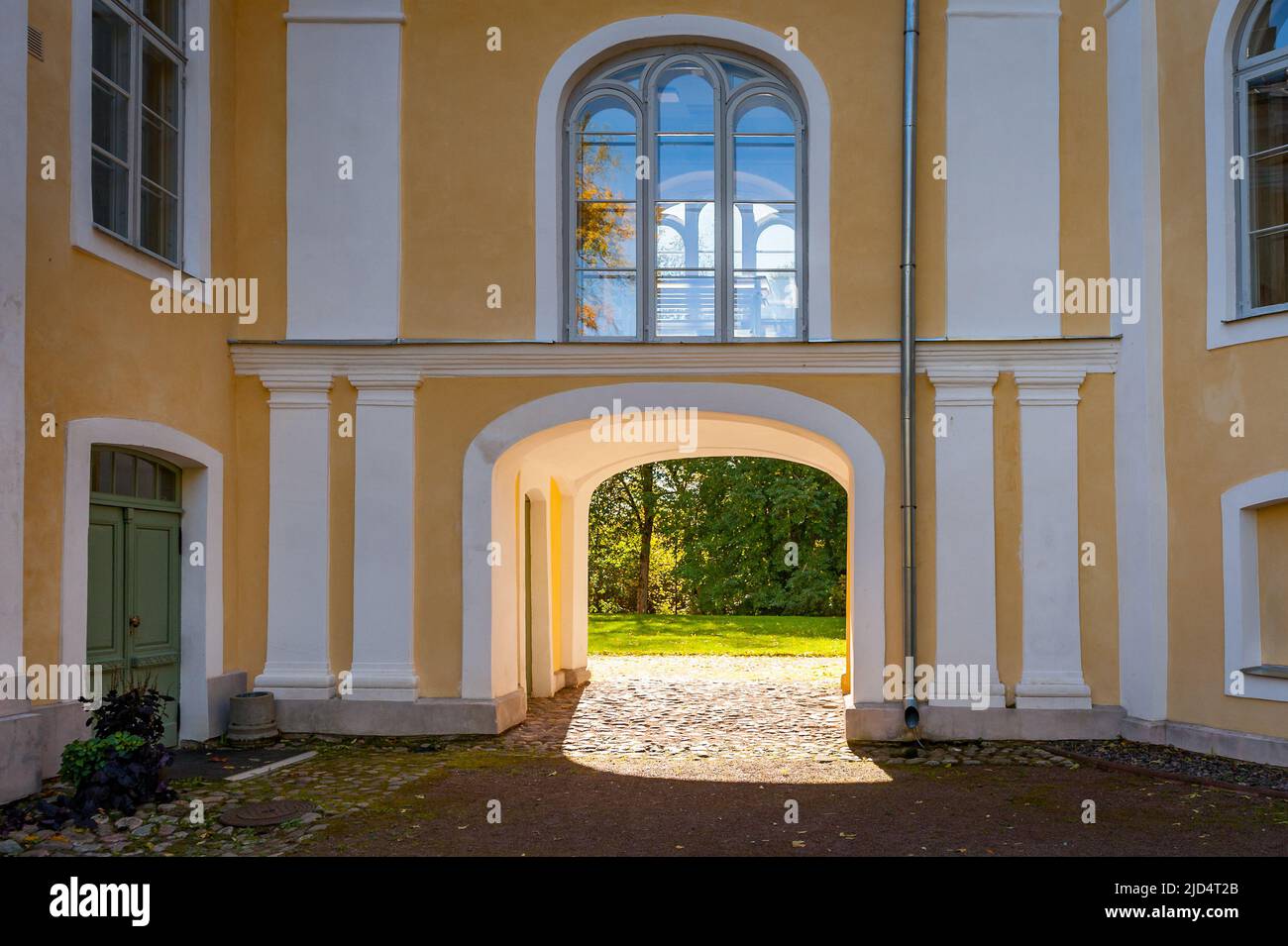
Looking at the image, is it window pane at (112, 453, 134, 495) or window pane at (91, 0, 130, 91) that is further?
window pane at (112, 453, 134, 495)

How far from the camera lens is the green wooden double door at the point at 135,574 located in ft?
27.3

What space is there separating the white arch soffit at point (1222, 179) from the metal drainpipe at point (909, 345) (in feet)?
7.82

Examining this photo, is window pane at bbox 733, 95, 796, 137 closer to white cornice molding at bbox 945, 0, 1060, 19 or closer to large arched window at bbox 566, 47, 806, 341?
large arched window at bbox 566, 47, 806, 341

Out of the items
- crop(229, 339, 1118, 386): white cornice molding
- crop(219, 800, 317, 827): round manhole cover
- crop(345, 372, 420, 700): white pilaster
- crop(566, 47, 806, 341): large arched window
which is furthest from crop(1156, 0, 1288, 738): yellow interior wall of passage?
crop(219, 800, 317, 827): round manhole cover

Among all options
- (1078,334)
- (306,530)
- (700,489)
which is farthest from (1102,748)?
(700,489)

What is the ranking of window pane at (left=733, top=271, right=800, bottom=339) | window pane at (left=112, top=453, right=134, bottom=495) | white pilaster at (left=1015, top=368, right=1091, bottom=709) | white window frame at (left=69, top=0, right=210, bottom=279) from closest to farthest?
white window frame at (left=69, top=0, right=210, bottom=279) → window pane at (left=112, top=453, right=134, bottom=495) → white pilaster at (left=1015, top=368, right=1091, bottom=709) → window pane at (left=733, top=271, right=800, bottom=339)

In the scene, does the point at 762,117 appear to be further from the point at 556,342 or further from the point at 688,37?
the point at 556,342

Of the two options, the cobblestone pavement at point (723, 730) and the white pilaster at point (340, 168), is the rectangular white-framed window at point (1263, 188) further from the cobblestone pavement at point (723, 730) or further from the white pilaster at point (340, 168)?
the white pilaster at point (340, 168)

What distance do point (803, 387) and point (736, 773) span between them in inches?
140

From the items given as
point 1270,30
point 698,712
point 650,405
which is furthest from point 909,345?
point 698,712

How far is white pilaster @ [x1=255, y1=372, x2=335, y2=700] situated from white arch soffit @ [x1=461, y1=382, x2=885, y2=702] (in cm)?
129

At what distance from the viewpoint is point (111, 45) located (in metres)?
8.66

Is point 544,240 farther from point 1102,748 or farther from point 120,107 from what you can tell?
point 1102,748

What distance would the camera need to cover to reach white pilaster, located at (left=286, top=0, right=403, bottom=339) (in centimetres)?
1032
